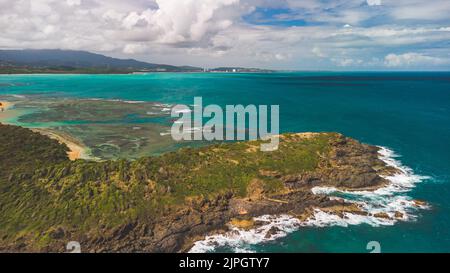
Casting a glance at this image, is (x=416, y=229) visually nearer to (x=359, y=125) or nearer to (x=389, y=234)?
(x=389, y=234)

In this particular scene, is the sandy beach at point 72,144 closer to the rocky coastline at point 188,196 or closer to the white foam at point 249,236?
the rocky coastline at point 188,196

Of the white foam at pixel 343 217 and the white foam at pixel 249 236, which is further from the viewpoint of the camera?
the white foam at pixel 343 217

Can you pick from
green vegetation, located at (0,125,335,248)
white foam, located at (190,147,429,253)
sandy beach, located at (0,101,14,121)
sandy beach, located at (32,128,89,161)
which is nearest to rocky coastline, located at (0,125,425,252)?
green vegetation, located at (0,125,335,248)

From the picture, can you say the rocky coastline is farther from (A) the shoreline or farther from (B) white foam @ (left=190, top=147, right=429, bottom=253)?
(A) the shoreline

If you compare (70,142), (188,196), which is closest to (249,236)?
(188,196)

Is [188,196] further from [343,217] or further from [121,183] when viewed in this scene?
[343,217]

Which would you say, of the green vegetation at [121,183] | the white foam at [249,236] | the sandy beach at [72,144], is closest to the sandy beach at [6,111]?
the sandy beach at [72,144]
